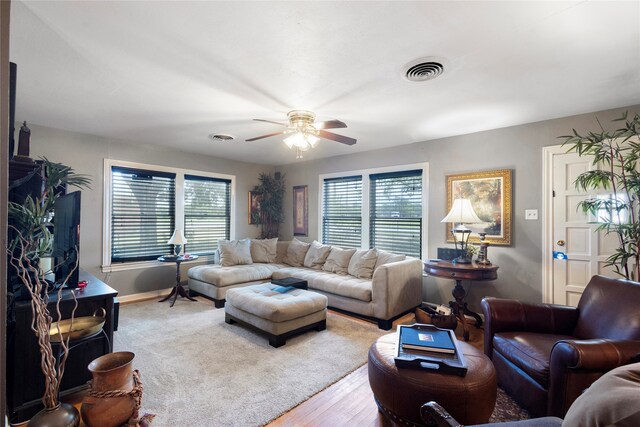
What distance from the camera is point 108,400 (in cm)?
151

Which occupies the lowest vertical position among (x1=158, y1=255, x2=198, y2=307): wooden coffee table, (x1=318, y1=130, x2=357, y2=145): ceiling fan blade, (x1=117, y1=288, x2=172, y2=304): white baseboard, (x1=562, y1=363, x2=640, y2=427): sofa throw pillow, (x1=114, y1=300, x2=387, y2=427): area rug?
(x1=114, y1=300, x2=387, y2=427): area rug

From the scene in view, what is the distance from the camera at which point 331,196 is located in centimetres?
543

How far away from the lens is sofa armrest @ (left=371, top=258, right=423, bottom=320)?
11.2 feet

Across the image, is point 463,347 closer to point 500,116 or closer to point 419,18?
point 419,18

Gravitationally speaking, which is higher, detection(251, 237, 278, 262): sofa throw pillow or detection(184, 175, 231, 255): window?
detection(184, 175, 231, 255): window

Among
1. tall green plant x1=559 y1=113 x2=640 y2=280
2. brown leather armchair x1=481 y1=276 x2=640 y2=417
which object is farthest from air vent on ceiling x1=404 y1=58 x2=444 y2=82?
brown leather armchair x1=481 y1=276 x2=640 y2=417

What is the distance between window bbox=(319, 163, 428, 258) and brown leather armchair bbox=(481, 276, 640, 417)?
2.06 m

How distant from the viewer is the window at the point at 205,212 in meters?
5.10

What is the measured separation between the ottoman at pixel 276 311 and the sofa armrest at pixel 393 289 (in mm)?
672

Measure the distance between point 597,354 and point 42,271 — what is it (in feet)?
10.4

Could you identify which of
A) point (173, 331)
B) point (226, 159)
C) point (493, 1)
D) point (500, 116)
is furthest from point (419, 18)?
point (226, 159)

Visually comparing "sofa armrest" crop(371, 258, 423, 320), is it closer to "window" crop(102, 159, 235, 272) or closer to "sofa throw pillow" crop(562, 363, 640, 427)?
"sofa throw pillow" crop(562, 363, 640, 427)

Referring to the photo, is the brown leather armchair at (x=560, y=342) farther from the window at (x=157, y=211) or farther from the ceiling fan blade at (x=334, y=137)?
the window at (x=157, y=211)

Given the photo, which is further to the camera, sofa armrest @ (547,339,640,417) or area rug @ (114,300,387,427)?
area rug @ (114,300,387,427)
